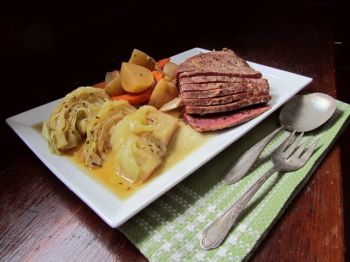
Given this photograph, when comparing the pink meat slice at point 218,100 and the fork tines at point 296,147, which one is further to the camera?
the pink meat slice at point 218,100

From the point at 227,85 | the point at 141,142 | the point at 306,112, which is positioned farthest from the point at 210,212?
the point at 306,112

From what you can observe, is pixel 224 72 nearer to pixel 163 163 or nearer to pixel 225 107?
pixel 225 107

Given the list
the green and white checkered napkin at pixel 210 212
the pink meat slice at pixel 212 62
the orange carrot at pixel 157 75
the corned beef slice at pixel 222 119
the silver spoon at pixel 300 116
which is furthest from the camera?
the orange carrot at pixel 157 75

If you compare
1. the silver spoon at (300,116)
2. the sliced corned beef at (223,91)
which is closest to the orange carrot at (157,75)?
the sliced corned beef at (223,91)

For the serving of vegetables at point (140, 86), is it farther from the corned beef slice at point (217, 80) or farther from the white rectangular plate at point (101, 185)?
the white rectangular plate at point (101, 185)

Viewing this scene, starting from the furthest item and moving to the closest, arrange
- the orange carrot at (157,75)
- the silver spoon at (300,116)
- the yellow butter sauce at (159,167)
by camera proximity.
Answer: the orange carrot at (157,75) → the silver spoon at (300,116) → the yellow butter sauce at (159,167)

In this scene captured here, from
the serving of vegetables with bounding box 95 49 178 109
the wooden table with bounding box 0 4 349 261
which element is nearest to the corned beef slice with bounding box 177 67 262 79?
the serving of vegetables with bounding box 95 49 178 109
